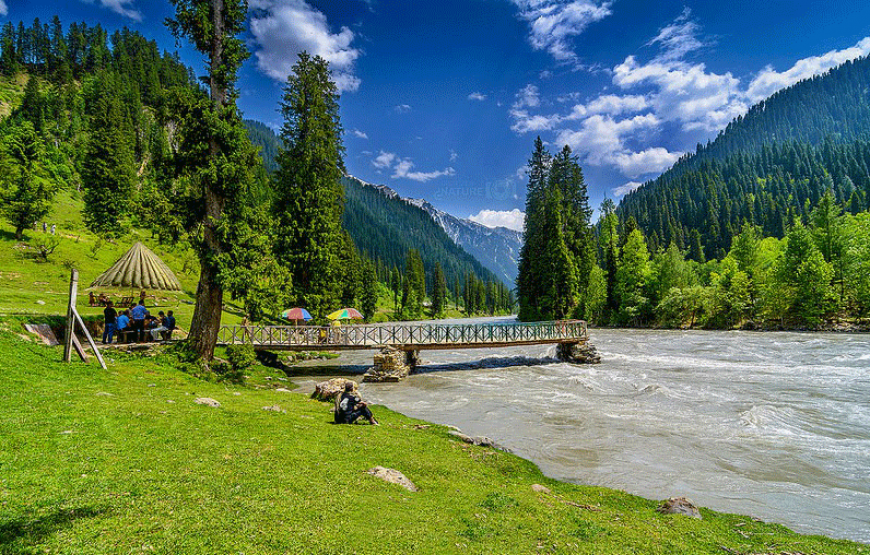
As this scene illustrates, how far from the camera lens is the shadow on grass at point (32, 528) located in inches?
129

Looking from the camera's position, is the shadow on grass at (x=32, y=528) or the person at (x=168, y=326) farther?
the person at (x=168, y=326)

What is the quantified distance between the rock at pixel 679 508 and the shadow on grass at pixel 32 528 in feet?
29.2

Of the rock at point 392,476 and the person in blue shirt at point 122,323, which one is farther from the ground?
the person in blue shirt at point 122,323

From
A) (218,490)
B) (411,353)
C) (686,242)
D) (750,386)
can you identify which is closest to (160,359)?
(218,490)

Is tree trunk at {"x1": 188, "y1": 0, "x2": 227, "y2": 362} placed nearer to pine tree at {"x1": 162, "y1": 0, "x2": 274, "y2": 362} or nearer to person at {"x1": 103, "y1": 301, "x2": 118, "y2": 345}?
pine tree at {"x1": 162, "y1": 0, "x2": 274, "y2": 362}

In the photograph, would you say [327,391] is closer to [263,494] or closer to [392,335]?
[392,335]

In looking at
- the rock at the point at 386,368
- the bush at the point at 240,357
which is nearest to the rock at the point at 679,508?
the bush at the point at 240,357

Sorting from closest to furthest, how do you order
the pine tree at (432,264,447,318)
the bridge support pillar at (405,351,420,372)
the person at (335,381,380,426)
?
the person at (335,381,380,426) → the bridge support pillar at (405,351,420,372) → the pine tree at (432,264,447,318)

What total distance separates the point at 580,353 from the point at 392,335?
48.8 ft

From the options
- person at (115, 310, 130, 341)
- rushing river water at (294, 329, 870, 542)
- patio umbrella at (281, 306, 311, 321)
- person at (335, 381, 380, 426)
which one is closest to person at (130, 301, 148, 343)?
person at (115, 310, 130, 341)

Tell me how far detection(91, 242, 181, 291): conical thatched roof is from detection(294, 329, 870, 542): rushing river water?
40.5 feet

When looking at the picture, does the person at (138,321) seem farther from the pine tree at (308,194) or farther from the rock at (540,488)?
the rock at (540,488)

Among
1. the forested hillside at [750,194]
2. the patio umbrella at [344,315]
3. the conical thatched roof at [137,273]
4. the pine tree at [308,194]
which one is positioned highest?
the forested hillside at [750,194]

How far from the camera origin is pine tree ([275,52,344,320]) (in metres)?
30.4
